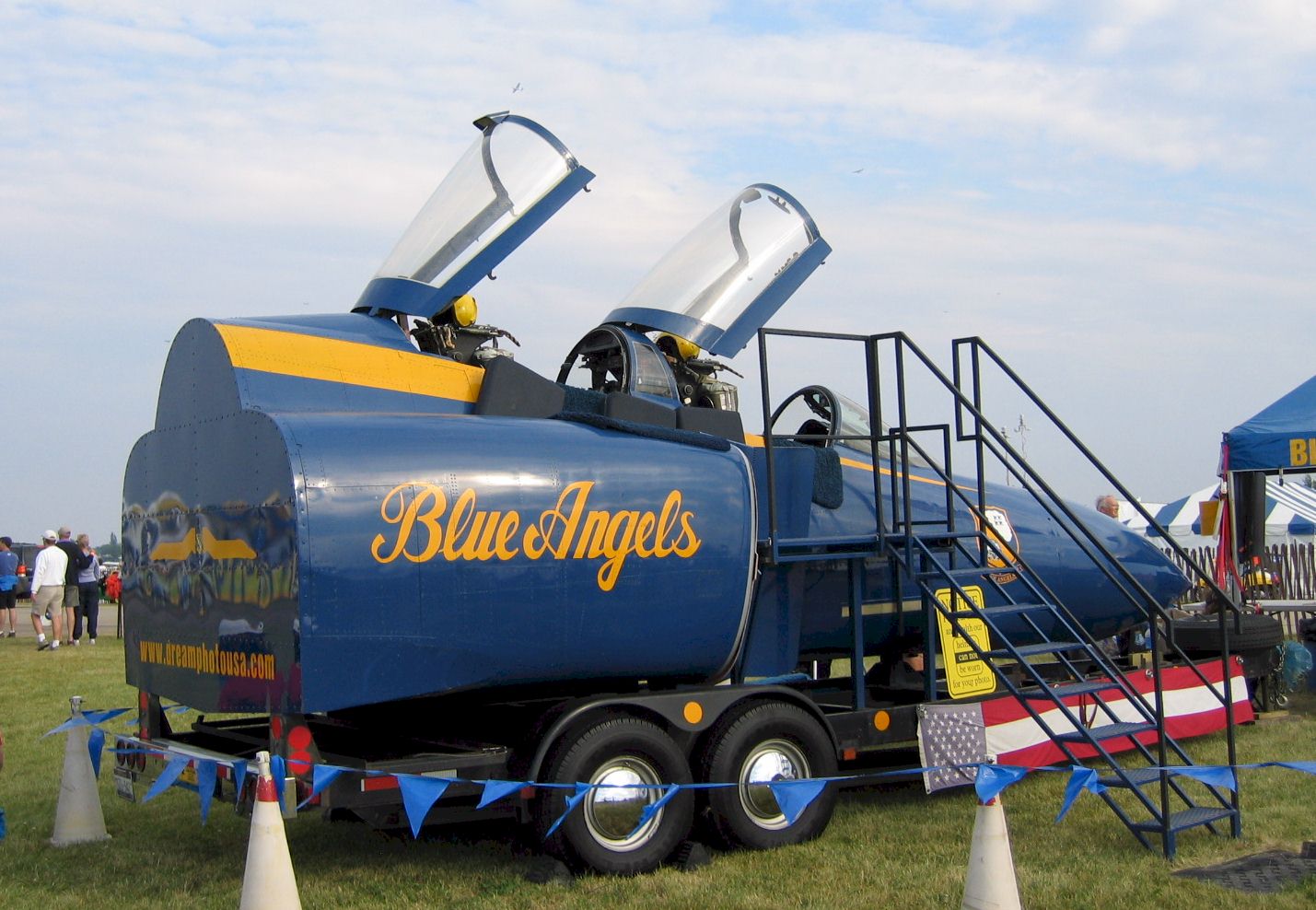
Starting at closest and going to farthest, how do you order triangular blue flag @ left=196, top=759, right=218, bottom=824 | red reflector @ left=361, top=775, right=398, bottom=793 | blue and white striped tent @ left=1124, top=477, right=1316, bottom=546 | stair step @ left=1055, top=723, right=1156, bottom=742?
red reflector @ left=361, top=775, right=398, bottom=793 → triangular blue flag @ left=196, top=759, right=218, bottom=824 → stair step @ left=1055, top=723, right=1156, bottom=742 → blue and white striped tent @ left=1124, top=477, right=1316, bottom=546

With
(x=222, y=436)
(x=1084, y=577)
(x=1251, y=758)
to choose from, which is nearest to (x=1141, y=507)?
(x=1084, y=577)

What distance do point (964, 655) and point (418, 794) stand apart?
3.81 metres

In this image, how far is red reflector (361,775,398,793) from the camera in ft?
19.6

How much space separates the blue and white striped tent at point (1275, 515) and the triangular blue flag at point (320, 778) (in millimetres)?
20777

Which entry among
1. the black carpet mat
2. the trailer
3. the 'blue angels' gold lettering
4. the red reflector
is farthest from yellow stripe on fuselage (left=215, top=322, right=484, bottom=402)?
the black carpet mat

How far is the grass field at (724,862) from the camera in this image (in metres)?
6.17

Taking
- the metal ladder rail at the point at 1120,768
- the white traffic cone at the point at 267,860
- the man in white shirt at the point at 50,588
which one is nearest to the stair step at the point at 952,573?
the metal ladder rail at the point at 1120,768

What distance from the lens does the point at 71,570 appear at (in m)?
20.4

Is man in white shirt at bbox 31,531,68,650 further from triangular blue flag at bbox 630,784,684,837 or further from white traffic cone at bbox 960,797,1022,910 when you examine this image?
white traffic cone at bbox 960,797,1022,910

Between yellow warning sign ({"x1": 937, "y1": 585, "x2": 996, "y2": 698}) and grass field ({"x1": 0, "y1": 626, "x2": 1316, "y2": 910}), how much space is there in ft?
2.54

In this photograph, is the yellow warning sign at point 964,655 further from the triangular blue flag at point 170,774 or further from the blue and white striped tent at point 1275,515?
the blue and white striped tent at point 1275,515

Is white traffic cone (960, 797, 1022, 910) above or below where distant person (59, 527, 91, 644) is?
below

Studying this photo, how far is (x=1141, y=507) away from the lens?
7934 millimetres

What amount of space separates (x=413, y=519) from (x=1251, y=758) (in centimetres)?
695
